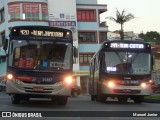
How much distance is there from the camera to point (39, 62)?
19953 mm

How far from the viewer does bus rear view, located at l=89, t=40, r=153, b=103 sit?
24578mm

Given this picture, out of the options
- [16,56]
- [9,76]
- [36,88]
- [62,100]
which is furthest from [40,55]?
[62,100]

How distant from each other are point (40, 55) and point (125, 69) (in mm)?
6199

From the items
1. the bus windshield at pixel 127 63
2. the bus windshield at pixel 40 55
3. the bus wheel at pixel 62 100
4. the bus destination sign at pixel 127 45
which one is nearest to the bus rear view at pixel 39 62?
the bus windshield at pixel 40 55

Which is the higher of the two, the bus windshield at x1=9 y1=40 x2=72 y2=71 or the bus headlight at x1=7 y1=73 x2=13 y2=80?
the bus windshield at x1=9 y1=40 x2=72 y2=71

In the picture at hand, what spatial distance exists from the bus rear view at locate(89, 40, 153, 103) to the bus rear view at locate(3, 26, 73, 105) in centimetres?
475

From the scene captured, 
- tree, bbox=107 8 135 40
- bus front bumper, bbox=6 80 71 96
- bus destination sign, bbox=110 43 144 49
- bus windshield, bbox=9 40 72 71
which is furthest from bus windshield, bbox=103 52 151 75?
tree, bbox=107 8 135 40

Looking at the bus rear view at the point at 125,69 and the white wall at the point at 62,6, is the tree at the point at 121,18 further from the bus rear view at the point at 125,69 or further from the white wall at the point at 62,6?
the bus rear view at the point at 125,69

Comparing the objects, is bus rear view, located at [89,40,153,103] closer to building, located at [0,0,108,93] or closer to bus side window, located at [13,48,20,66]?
bus side window, located at [13,48,20,66]

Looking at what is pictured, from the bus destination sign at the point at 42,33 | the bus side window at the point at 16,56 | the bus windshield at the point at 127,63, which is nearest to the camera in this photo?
the bus side window at the point at 16,56

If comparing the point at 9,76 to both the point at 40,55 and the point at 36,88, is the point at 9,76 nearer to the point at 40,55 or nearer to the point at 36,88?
the point at 36,88

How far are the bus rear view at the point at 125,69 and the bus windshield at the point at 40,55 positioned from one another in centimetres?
485

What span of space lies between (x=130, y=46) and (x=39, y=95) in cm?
730

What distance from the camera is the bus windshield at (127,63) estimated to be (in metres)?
24.7
